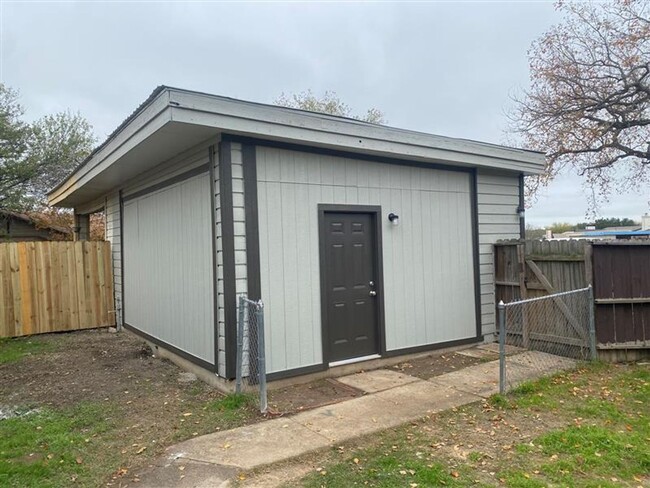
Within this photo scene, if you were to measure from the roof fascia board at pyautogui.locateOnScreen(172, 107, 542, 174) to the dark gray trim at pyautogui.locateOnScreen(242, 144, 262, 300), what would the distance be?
0.92 ft

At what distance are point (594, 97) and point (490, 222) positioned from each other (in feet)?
35.8

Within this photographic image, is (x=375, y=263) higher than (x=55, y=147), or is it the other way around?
(x=55, y=147)

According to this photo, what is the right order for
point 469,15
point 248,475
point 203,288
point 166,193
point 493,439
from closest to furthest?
point 248,475 → point 493,439 → point 203,288 → point 166,193 → point 469,15

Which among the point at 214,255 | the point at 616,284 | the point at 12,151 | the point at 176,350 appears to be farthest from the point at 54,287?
the point at 12,151

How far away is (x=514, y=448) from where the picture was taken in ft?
11.4

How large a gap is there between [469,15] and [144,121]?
9.91 m

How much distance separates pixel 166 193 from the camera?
6.52m

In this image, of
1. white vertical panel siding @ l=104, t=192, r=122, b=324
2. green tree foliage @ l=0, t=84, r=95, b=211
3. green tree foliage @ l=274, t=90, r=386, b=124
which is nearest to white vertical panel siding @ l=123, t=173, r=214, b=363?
white vertical panel siding @ l=104, t=192, r=122, b=324

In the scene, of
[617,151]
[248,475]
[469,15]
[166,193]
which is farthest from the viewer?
[617,151]

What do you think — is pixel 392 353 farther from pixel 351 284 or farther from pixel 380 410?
pixel 380 410

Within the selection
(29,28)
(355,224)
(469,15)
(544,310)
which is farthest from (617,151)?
(29,28)

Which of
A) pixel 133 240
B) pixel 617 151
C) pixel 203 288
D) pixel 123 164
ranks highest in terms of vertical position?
pixel 617 151

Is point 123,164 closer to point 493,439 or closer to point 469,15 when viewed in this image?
point 493,439

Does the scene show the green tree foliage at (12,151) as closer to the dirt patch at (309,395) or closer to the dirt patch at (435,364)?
the dirt patch at (309,395)
